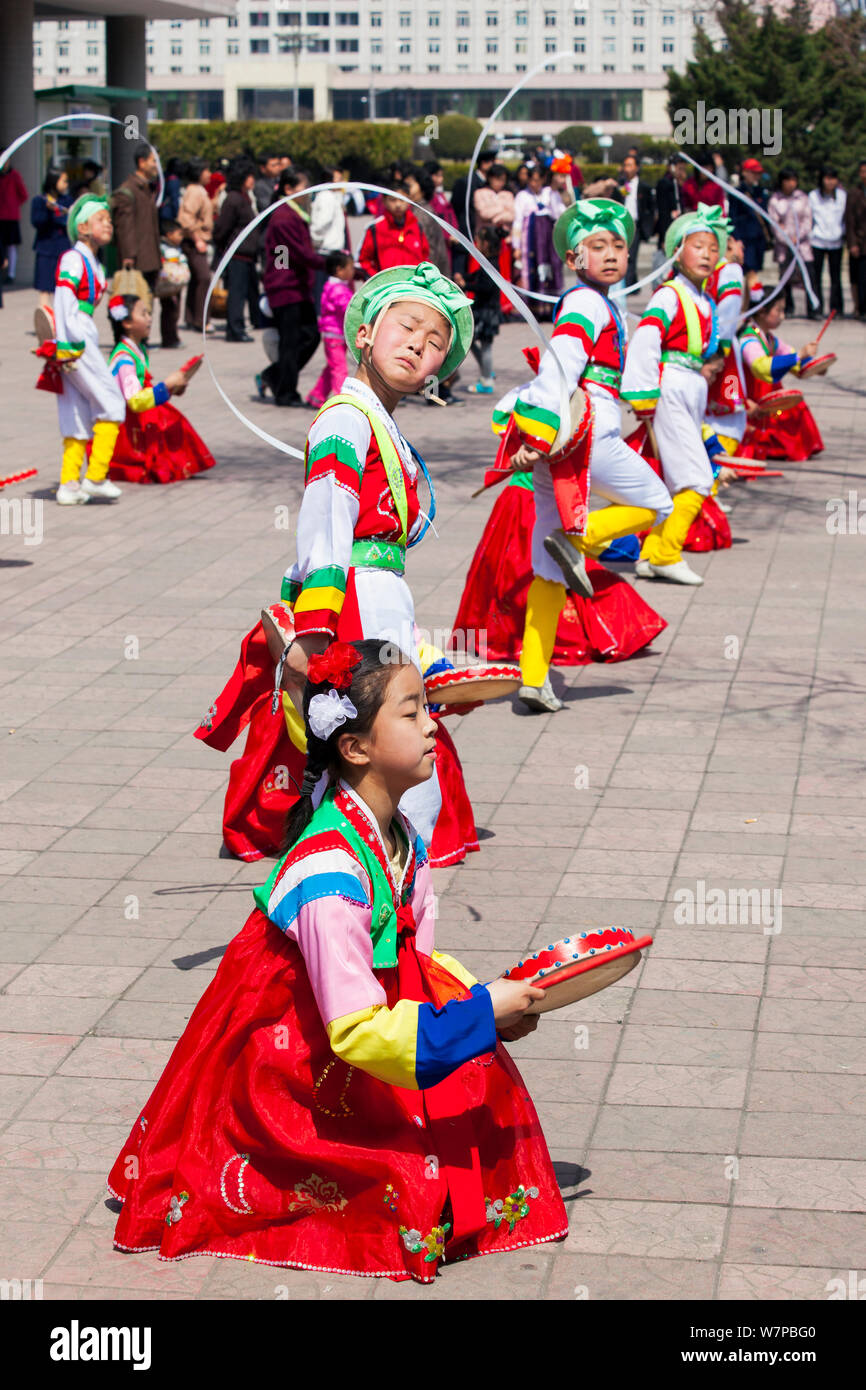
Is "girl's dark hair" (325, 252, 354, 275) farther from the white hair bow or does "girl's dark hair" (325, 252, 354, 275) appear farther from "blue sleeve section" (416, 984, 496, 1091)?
"blue sleeve section" (416, 984, 496, 1091)

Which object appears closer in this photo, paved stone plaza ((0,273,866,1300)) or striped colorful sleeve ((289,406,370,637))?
paved stone plaza ((0,273,866,1300))

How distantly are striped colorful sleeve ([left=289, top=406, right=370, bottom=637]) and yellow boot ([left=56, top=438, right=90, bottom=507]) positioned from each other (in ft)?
23.9

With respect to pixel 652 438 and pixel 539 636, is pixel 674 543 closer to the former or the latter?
pixel 652 438

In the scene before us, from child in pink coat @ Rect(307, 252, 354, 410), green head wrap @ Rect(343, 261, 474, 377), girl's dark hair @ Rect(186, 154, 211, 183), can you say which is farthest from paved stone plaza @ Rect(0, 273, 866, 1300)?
girl's dark hair @ Rect(186, 154, 211, 183)

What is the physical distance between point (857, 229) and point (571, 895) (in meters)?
17.6

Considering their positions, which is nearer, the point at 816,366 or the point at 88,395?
the point at 88,395

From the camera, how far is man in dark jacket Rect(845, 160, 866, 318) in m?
21.2

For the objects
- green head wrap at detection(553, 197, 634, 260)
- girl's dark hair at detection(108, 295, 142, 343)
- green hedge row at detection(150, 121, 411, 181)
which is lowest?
girl's dark hair at detection(108, 295, 142, 343)

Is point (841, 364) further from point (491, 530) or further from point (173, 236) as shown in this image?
point (491, 530)

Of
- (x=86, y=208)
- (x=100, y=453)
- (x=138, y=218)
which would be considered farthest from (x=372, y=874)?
(x=138, y=218)

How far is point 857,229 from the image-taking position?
21.5 metres

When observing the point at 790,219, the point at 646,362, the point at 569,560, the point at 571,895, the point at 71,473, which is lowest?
the point at 571,895
